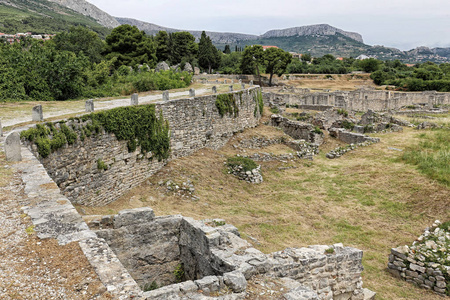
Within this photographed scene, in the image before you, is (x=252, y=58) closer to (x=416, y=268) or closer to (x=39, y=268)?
(x=416, y=268)

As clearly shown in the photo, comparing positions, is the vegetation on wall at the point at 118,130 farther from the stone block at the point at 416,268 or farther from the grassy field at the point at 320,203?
the stone block at the point at 416,268

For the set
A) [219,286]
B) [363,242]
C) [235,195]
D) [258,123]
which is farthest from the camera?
[258,123]

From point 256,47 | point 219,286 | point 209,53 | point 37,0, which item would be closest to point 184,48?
point 209,53

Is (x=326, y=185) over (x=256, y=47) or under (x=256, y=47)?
under

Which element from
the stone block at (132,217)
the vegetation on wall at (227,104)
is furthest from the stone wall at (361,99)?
the stone block at (132,217)

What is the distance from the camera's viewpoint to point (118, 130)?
479 inches

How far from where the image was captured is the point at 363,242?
11.0 m

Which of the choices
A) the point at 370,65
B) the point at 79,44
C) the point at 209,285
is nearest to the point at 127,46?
the point at 79,44

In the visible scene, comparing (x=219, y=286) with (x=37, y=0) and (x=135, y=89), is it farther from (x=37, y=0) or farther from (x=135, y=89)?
(x=37, y=0)

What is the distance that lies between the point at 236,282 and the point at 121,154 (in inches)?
336

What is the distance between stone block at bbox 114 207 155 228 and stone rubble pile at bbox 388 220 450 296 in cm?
714

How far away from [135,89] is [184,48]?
137ft

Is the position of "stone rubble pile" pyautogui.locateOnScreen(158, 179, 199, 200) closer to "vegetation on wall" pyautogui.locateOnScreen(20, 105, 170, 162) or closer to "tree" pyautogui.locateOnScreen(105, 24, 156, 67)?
"vegetation on wall" pyautogui.locateOnScreen(20, 105, 170, 162)

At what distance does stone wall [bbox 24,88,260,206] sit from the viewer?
9.87 metres
